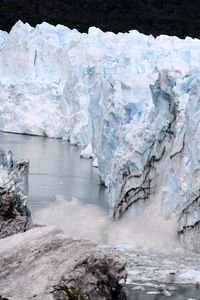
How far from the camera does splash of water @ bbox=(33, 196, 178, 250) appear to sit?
12.2 metres

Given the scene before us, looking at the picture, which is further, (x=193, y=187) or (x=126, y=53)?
(x=126, y=53)

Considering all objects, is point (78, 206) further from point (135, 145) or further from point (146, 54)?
point (146, 54)

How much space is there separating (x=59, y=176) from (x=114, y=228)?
8.62 m

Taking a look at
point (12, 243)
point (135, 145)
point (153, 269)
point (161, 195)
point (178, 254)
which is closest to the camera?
point (12, 243)

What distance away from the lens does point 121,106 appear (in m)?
19.3

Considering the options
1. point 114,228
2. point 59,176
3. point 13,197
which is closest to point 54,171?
point 59,176

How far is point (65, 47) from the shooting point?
34.1m

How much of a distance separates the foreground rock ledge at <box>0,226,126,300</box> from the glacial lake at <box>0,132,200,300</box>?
185 cm

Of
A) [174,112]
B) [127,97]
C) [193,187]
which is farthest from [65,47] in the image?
[193,187]

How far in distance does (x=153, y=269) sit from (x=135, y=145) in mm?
4529

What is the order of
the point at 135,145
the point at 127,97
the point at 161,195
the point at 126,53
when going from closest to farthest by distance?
the point at 161,195 → the point at 135,145 → the point at 127,97 → the point at 126,53

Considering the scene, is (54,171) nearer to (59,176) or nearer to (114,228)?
(59,176)

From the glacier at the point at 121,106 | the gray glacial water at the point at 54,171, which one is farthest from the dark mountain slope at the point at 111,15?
the gray glacial water at the point at 54,171

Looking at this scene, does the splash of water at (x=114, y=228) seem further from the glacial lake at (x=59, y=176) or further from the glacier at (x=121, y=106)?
the glacial lake at (x=59, y=176)
